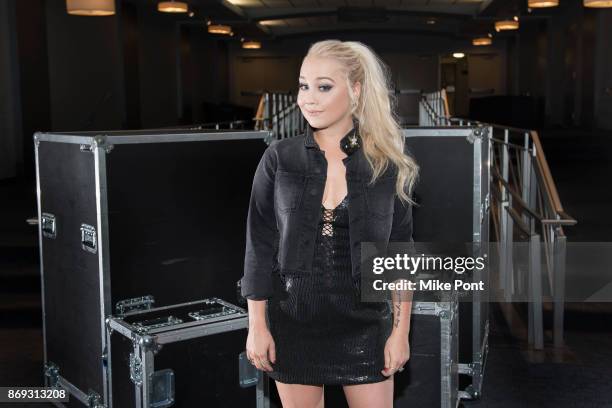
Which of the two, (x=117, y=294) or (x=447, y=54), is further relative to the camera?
(x=447, y=54)

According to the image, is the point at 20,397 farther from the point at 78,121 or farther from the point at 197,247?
the point at 78,121

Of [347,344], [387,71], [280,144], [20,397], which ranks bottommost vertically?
[20,397]

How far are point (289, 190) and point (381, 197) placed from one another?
0.68 feet

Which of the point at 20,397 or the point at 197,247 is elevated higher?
the point at 197,247

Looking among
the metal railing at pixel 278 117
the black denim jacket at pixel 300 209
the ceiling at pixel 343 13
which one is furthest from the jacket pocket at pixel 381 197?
the ceiling at pixel 343 13

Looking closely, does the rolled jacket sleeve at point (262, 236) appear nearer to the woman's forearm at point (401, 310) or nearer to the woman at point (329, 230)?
the woman at point (329, 230)

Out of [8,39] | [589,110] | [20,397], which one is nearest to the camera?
[20,397]

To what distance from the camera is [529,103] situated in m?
17.1

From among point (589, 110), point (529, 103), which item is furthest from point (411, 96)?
point (589, 110)

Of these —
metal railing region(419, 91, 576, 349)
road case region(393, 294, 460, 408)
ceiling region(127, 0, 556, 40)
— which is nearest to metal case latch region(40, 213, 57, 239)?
road case region(393, 294, 460, 408)

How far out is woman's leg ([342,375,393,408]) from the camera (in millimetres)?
1832

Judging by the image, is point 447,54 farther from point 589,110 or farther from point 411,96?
point 589,110

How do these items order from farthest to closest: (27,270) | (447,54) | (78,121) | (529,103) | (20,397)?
(447,54) < (529,103) < (78,121) < (27,270) < (20,397)

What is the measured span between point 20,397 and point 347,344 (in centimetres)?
219
